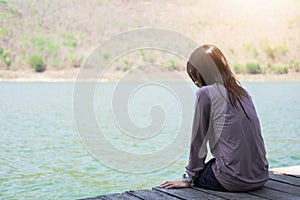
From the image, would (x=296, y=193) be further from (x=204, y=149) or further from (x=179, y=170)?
(x=179, y=170)

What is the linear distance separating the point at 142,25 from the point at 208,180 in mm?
27243

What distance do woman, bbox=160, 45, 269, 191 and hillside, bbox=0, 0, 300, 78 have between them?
70.1ft


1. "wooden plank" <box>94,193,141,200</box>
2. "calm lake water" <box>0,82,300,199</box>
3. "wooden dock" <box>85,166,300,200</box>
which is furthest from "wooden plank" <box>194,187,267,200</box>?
Answer: "calm lake water" <box>0,82,300,199</box>

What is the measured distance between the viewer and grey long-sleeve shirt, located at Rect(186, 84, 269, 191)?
212cm

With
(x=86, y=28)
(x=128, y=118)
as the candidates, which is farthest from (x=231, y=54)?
(x=128, y=118)

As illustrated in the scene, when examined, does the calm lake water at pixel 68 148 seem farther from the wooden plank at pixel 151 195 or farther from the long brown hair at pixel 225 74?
the long brown hair at pixel 225 74

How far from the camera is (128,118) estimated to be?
485 inches

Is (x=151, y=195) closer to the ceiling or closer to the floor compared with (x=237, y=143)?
closer to the floor

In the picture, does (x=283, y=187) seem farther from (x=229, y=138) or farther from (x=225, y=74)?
(x=225, y=74)

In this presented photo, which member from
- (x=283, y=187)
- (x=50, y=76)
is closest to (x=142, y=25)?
(x=50, y=76)

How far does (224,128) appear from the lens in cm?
212

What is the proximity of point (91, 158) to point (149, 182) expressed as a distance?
1.73m

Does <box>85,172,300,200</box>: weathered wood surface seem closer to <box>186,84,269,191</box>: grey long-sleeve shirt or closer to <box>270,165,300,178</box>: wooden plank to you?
<box>186,84,269,191</box>: grey long-sleeve shirt

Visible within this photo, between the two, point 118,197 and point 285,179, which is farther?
point 285,179
